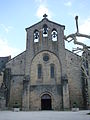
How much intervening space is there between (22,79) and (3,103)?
4.77 meters

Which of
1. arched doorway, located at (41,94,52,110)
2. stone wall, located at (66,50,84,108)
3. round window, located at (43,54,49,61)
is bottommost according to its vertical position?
arched doorway, located at (41,94,52,110)

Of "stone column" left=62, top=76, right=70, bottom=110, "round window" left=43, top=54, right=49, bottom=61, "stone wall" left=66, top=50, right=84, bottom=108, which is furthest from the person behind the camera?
"round window" left=43, top=54, right=49, bottom=61

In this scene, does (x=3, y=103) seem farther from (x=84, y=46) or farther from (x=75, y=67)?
(x=84, y=46)

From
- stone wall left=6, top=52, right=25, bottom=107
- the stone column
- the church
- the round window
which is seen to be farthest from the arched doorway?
the round window

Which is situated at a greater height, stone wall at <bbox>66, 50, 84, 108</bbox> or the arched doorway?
stone wall at <bbox>66, 50, 84, 108</bbox>

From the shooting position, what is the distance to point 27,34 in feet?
105

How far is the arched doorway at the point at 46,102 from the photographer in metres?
28.2

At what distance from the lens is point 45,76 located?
29188mm

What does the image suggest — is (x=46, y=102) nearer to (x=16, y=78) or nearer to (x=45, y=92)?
(x=45, y=92)

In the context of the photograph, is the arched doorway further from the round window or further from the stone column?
the round window

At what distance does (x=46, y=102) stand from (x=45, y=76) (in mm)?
4116

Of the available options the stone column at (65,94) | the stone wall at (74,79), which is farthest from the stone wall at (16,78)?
the stone wall at (74,79)

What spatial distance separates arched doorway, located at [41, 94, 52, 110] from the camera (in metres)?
28.2

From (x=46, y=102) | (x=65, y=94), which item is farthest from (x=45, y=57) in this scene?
(x=46, y=102)
